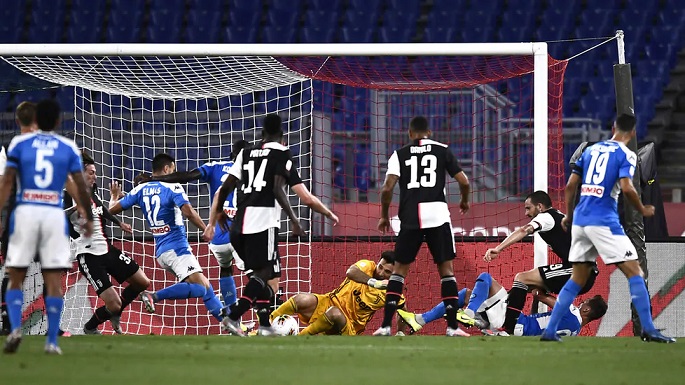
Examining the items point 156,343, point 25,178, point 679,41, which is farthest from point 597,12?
point 25,178

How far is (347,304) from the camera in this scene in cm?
1116

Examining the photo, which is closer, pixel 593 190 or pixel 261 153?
pixel 593 190

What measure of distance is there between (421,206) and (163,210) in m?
2.79

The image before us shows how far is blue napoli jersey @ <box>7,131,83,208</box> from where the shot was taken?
687 centimetres

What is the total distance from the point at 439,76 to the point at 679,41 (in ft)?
24.3

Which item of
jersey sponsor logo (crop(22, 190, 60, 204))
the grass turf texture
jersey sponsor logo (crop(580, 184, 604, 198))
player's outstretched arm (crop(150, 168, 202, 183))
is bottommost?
the grass turf texture

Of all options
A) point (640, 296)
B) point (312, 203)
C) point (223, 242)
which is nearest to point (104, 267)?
point (223, 242)

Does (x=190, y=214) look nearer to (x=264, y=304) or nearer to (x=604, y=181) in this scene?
(x=264, y=304)

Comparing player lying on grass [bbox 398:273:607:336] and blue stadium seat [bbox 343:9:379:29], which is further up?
blue stadium seat [bbox 343:9:379:29]

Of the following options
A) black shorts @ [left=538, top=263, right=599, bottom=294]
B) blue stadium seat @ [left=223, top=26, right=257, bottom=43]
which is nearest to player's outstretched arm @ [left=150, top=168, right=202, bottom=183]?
black shorts @ [left=538, top=263, right=599, bottom=294]

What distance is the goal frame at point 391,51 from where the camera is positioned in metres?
11.4

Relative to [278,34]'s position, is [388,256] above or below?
below

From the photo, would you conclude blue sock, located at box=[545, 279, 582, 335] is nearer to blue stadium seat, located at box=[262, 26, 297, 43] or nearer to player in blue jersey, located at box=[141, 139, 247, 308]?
player in blue jersey, located at box=[141, 139, 247, 308]

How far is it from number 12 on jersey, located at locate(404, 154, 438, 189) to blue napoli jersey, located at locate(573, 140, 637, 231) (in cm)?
136
